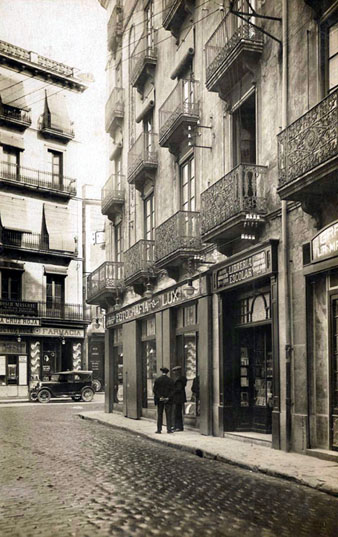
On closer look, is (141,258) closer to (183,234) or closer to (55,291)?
(183,234)

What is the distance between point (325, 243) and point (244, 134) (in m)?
4.60

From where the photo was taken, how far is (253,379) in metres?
14.6

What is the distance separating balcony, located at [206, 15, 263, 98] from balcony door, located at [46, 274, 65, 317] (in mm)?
26487

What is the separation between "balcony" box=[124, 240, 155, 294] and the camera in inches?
764

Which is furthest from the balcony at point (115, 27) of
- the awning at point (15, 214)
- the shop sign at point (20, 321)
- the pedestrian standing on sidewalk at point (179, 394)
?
the shop sign at point (20, 321)

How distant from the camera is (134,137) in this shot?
23000 millimetres

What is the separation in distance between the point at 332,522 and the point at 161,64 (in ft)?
51.7

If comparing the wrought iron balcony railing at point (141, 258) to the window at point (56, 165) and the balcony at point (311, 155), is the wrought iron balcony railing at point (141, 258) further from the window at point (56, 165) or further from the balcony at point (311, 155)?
the window at point (56, 165)

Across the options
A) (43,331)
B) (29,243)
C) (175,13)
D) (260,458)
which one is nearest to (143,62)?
(175,13)

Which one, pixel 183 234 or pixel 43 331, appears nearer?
pixel 183 234

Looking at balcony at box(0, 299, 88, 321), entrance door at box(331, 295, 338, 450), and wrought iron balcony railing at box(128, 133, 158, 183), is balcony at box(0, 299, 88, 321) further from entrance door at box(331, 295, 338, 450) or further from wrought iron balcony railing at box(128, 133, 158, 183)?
entrance door at box(331, 295, 338, 450)

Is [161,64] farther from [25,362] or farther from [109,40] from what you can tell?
[25,362]

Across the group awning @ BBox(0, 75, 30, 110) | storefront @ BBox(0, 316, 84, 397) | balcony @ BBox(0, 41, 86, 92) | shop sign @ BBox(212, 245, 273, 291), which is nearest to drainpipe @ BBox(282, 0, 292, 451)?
shop sign @ BBox(212, 245, 273, 291)

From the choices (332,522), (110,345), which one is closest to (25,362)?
(110,345)
